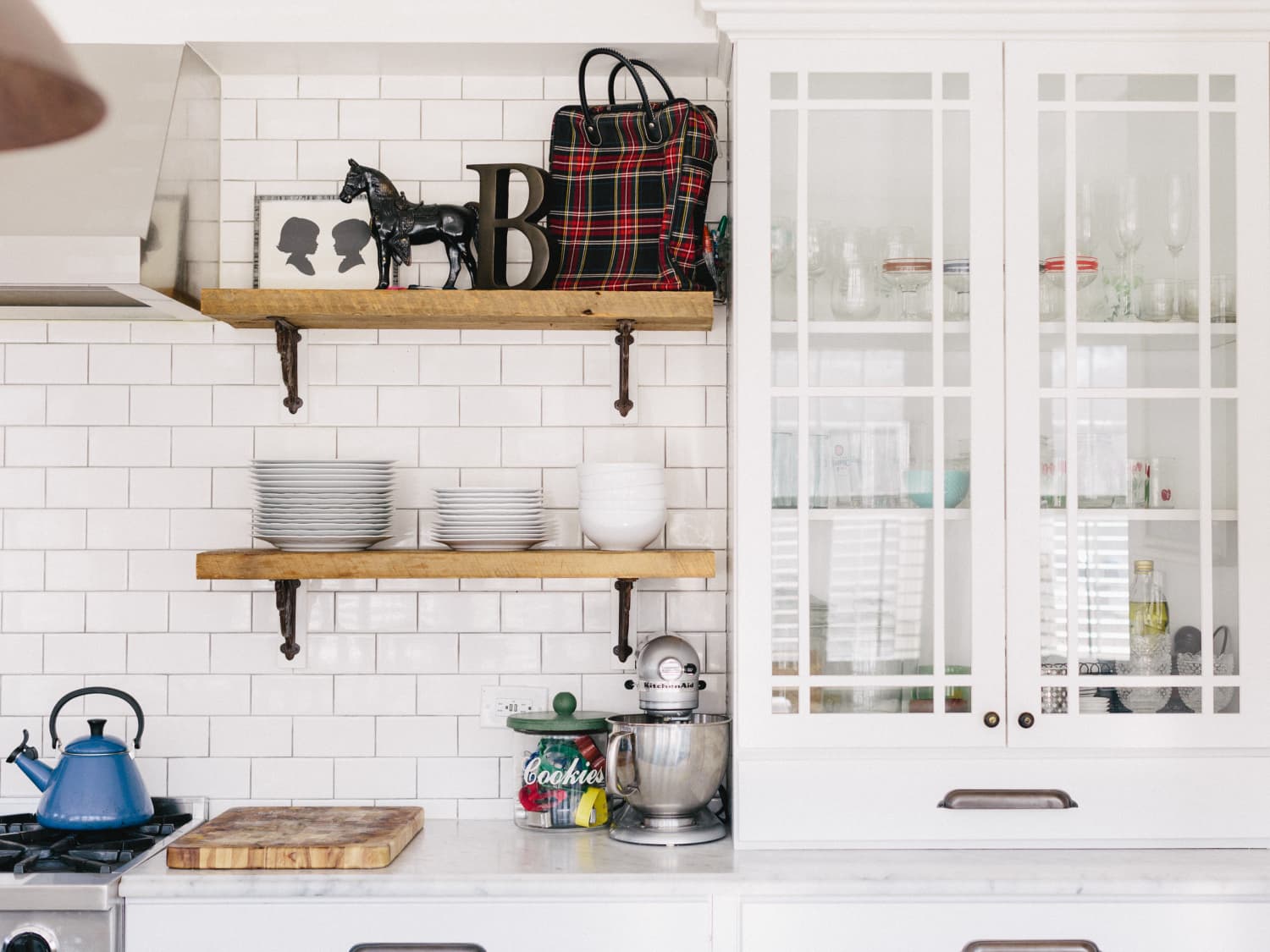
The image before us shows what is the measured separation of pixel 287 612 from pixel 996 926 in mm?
1492

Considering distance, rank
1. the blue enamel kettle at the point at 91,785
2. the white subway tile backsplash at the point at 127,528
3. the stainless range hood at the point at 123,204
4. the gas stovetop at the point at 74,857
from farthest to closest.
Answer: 1. the white subway tile backsplash at the point at 127,528
2. the blue enamel kettle at the point at 91,785
3. the stainless range hood at the point at 123,204
4. the gas stovetop at the point at 74,857

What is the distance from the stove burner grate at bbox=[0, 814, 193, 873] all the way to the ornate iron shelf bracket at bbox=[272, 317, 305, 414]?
887 mm

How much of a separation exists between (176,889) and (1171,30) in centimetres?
238

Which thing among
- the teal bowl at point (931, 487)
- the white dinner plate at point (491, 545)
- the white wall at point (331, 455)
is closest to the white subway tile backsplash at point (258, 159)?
the white wall at point (331, 455)

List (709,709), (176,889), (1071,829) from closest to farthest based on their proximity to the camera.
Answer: (176,889), (1071,829), (709,709)

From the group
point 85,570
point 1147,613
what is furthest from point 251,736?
point 1147,613

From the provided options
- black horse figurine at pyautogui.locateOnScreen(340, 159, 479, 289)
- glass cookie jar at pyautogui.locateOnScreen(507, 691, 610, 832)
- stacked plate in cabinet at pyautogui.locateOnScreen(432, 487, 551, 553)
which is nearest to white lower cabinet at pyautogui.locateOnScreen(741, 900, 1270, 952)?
glass cookie jar at pyautogui.locateOnScreen(507, 691, 610, 832)

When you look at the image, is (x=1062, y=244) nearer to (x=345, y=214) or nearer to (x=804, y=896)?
(x=804, y=896)

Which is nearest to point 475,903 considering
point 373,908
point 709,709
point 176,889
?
point 373,908

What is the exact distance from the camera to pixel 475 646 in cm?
249

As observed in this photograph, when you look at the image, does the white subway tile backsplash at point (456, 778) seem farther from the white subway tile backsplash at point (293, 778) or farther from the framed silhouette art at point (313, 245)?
the framed silhouette art at point (313, 245)

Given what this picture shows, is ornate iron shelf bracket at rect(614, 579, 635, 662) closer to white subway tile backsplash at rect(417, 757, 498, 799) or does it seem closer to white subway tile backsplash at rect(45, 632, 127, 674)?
white subway tile backsplash at rect(417, 757, 498, 799)

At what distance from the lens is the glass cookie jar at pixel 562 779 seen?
2.30 metres

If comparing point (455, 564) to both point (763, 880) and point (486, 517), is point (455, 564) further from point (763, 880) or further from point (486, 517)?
point (763, 880)
